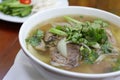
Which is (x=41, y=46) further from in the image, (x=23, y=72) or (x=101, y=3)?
(x=101, y=3)

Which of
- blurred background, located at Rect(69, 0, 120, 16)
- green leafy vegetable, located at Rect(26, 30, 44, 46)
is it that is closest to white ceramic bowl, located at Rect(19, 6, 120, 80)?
green leafy vegetable, located at Rect(26, 30, 44, 46)

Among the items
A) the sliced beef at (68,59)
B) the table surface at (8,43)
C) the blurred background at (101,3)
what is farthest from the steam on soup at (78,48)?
the blurred background at (101,3)

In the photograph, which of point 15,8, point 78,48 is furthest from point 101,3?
point 78,48

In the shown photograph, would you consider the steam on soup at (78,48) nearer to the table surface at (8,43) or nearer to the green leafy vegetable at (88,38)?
the green leafy vegetable at (88,38)

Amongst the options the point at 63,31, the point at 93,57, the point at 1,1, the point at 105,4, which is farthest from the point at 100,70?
the point at 1,1

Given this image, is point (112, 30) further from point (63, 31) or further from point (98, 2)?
point (98, 2)

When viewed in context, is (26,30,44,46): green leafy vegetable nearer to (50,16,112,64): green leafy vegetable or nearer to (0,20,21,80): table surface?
(50,16,112,64): green leafy vegetable
